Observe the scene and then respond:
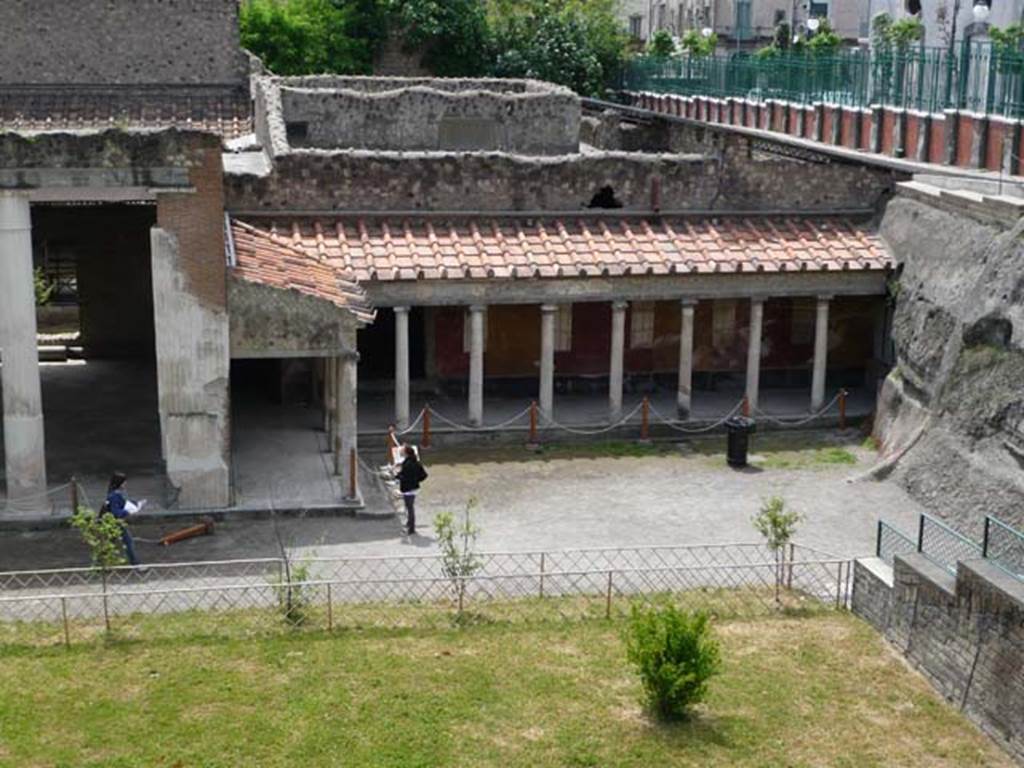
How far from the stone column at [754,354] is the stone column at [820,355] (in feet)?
4.02

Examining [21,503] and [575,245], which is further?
[575,245]

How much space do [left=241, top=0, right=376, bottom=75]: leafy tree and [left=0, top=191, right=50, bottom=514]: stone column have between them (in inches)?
1238

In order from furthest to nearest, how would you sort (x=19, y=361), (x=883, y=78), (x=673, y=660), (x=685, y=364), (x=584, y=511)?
(x=883, y=78) < (x=685, y=364) < (x=584, y=511) < (x=19, y=361) < (x=673, y=660)

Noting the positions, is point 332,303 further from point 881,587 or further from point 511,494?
point 881,587

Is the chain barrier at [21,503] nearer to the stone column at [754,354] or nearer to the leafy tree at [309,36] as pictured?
the stone column at [754,354]

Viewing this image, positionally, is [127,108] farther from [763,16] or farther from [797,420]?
[763,16]

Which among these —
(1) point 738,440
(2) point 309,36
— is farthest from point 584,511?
(2) point 309,36

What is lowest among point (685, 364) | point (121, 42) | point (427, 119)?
point (685, 364)

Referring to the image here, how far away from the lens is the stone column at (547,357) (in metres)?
29.7

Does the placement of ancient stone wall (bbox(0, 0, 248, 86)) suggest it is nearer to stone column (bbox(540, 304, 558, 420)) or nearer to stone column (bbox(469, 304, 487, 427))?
stone column (bbox(469, 304, 487, 427))

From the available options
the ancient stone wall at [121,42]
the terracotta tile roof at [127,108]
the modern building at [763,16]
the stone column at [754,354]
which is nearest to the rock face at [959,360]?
the stone column at [754,354]

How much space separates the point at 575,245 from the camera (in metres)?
30.4

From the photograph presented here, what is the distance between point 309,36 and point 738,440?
31.1 metres

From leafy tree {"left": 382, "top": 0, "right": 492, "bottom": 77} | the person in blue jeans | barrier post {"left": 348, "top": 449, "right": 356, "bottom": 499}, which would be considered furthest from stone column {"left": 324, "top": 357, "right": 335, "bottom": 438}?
leafy tree {"left": 382, "top": 0, "right": 492, "bottom": 77}
